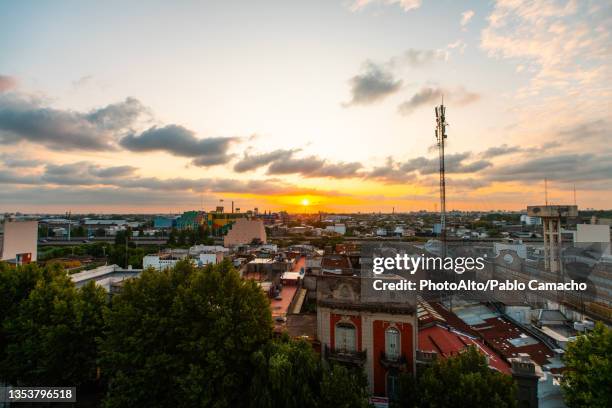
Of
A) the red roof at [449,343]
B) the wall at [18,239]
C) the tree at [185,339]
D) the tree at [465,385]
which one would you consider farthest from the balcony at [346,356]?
the wall at [18,239]

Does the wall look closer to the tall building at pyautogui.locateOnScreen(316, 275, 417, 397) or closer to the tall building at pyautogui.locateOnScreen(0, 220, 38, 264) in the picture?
the tall building at pyautogui.locateOnScreen(0, 220, 38, 264)

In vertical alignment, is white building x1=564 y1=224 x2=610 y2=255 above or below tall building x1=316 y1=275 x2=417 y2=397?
above

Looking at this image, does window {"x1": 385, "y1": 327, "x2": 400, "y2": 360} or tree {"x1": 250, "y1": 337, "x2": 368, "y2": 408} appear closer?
tree {"x1": 250, "y1": 337, "x2": 368, "y2": 408}

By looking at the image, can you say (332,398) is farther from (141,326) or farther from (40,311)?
(40,311)

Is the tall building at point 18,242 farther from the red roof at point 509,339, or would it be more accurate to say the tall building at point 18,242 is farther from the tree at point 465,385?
the red roof at point 509,339

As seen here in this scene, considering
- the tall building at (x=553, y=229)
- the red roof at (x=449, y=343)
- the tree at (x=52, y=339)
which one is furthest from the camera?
the tall building at (x=553, y=229)

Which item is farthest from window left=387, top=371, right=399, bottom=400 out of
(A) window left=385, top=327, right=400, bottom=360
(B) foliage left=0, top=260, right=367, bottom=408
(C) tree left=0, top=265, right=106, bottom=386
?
(C) tree left=0, top=265, right=106, bottom=386

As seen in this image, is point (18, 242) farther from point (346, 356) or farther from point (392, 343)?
point (392, 343)
